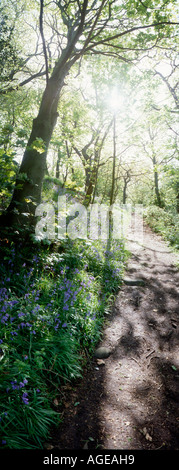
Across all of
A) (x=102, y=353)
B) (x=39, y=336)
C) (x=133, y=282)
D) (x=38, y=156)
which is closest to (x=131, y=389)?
(x=102, y=353)

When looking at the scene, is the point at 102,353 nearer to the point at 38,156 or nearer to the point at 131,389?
the point at 131,389

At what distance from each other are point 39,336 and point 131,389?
134 cm

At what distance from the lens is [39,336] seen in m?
2.84

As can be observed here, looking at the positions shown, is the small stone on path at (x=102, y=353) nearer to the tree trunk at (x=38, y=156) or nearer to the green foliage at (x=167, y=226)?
the tree trunk at (x=38, y=156)

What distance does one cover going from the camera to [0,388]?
211 centimetres

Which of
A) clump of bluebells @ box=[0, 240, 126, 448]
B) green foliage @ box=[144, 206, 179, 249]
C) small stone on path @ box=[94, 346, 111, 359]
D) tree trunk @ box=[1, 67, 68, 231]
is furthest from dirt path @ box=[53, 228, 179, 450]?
green foliage @ box=[144, 206, 179, 249]

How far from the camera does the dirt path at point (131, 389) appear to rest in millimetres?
2137

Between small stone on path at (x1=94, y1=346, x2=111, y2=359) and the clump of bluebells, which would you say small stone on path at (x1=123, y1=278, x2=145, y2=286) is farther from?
small stone on path at (x1=94, y1=346, x2=111, y2=359)

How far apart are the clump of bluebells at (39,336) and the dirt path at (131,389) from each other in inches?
8.7

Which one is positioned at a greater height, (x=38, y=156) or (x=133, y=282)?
(x=38, y=156)

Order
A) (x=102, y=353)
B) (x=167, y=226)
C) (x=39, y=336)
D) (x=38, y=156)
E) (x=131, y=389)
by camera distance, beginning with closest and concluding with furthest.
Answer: (x=131, y=389)
(x=39, y=336)
(x=102, y=353)
(x=38, y=156)
(x=167, y=226)

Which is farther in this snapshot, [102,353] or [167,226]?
[167,226]

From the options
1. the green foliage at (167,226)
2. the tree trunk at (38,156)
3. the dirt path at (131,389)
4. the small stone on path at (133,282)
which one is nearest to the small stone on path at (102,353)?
the dirt path at (131,389)
